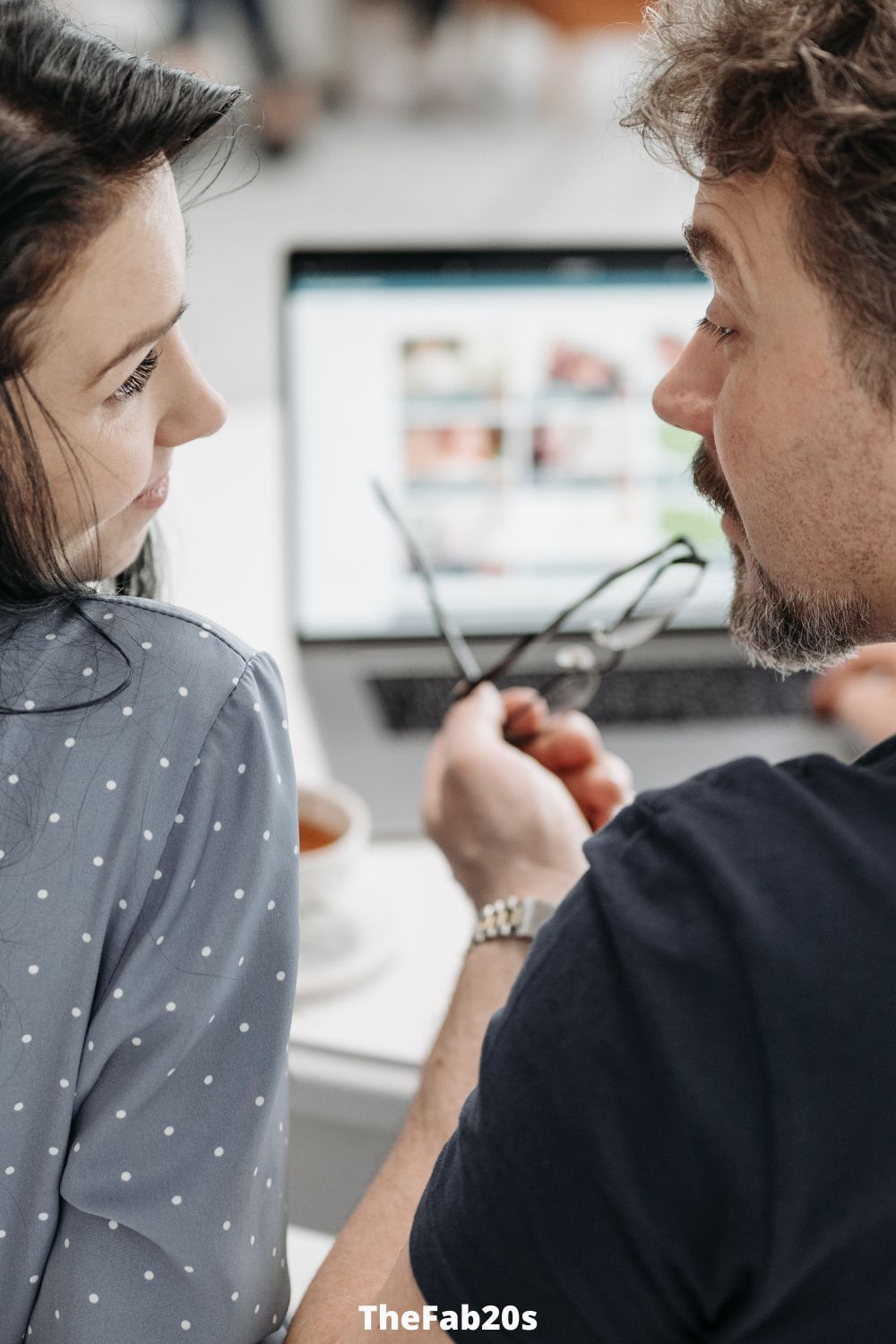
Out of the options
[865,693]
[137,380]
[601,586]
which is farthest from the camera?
[865,693]

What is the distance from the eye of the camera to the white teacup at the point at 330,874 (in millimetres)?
762

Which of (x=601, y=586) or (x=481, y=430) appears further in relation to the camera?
(x=481, y=430)

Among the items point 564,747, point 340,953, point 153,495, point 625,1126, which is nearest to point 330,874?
point 340,953

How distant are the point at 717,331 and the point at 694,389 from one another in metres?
0.03

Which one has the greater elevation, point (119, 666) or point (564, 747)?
point (119, 666)

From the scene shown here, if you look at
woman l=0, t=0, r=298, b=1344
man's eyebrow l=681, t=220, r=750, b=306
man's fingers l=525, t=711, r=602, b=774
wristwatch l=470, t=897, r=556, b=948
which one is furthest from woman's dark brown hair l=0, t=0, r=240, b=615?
man's fingers l=525, t=711, r=602, b=774

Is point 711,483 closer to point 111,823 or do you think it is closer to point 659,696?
point 111,823

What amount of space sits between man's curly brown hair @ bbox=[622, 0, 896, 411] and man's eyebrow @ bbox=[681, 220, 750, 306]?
2 cm

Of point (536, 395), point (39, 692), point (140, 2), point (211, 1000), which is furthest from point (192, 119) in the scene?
point (140, 2)

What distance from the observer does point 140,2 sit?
255cm

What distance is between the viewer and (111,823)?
45cm

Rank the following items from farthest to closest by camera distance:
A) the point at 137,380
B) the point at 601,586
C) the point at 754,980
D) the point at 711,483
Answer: the point at 601,586 < the point at 711,483 < the point at 137,380 < the point at 754,980

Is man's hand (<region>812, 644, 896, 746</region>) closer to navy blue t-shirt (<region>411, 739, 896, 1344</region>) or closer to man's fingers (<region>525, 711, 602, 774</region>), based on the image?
man's fingers (<region>525, 711, 602, 774</region>)

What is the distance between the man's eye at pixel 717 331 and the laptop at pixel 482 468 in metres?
0.51
